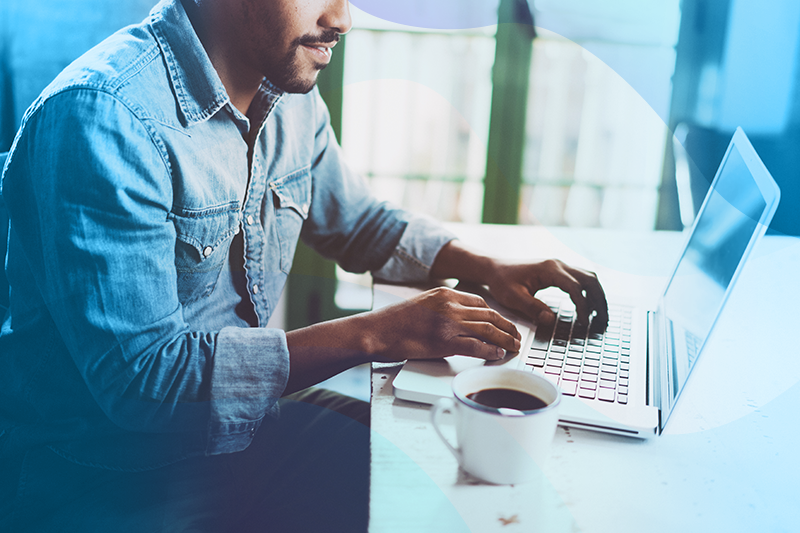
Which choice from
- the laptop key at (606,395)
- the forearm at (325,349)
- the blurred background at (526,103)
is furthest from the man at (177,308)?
the blurred background at (526,103)

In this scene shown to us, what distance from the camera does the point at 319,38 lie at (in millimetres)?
802

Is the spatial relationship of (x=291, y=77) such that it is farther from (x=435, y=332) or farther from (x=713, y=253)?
(x=713, y=253)

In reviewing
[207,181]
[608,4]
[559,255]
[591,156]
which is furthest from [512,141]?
[207,181]

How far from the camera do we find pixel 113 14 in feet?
6.49

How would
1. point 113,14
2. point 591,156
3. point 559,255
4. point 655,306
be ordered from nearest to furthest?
1. point 655,306
2. point 559,255
3. point 113,14
4. point 591,156

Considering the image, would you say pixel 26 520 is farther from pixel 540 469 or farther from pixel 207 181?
pixel 540 469

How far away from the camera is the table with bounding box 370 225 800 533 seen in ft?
1.44

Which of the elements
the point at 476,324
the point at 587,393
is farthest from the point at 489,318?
the point at 587,393

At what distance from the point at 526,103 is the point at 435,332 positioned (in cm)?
187

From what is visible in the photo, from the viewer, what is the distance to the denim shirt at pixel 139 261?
0.58 m

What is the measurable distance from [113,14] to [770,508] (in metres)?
2.19

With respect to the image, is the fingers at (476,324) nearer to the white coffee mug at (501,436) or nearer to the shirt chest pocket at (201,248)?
the white coffee mug at (501,436)

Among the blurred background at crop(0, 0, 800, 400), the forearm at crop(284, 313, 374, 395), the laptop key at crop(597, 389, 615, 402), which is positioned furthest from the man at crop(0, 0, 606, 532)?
the blurred background at crop(0, 0, 800, 400)

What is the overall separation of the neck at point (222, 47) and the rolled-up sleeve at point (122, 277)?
18 centimetres
